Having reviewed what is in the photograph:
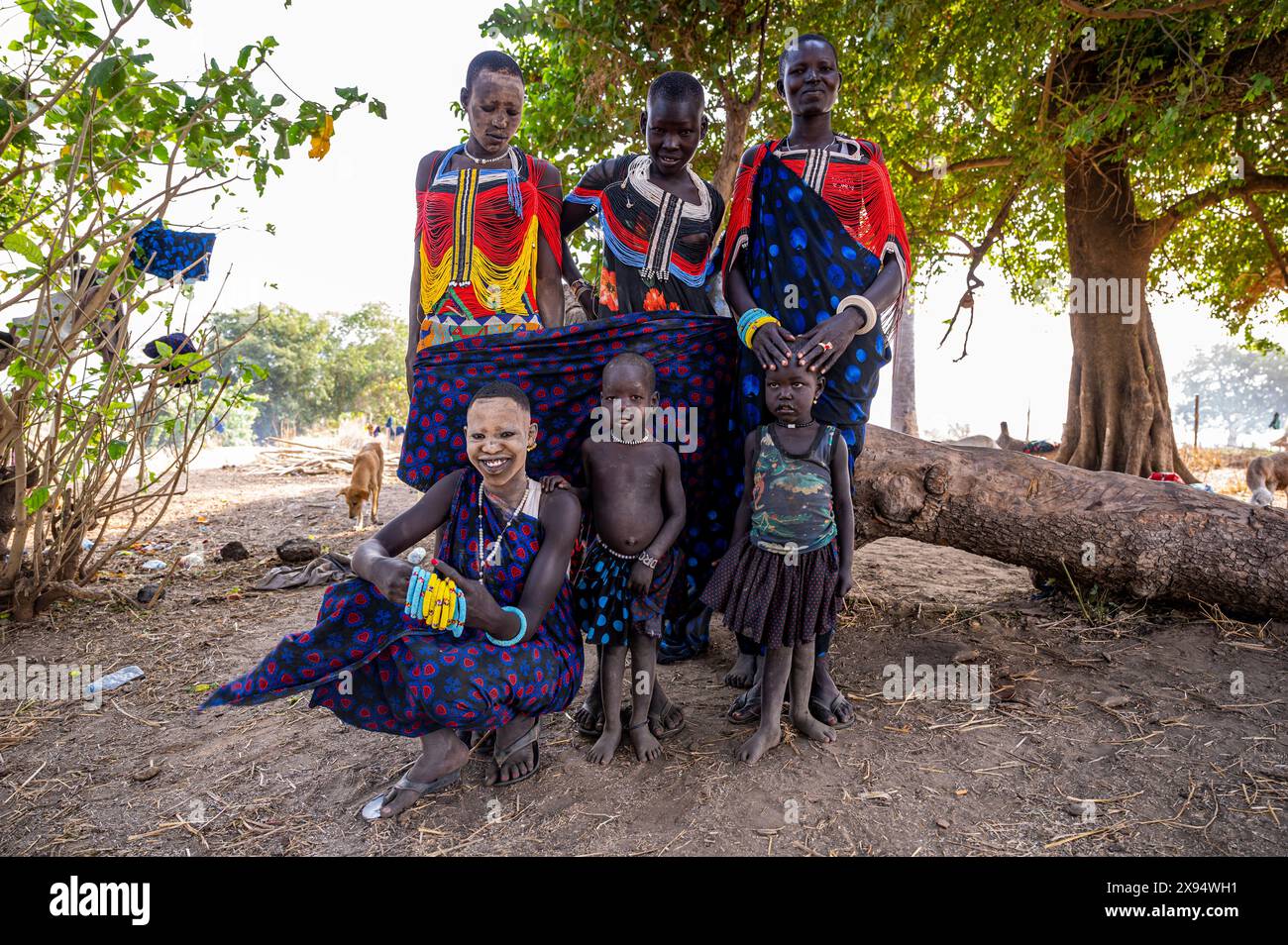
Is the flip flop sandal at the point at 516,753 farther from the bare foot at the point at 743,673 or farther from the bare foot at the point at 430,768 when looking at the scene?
the bare foot at the point at 743,673

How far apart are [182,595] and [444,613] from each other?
393 centimetres

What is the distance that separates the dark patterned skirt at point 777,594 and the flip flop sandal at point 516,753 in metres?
0.82

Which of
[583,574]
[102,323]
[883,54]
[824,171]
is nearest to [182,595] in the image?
[102,323]

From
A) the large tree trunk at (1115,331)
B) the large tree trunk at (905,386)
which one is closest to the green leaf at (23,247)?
the large tree trunk at (1115,331)

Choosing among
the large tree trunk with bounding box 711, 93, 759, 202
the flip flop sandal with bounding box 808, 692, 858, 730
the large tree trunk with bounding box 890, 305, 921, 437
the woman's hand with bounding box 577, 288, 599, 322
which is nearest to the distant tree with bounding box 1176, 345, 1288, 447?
the large tree trunk with bounding box 890, 305, 921, 437

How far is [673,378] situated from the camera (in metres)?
3.04

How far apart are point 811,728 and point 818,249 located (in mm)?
1908

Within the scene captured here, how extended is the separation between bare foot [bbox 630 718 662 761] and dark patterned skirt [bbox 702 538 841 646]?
0.51m

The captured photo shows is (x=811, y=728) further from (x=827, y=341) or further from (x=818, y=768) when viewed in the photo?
(x=827, y=341)

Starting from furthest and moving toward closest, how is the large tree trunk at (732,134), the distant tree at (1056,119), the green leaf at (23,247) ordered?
the large tree trunk at (732,134) → the distant tree at (1056,119) → the green leaf at (23,247)

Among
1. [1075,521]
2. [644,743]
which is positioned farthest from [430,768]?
[1075,521]

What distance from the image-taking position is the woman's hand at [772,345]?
104 inches

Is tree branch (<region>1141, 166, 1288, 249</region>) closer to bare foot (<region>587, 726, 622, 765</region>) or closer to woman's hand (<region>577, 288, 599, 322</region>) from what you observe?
woman's hand (<region>577, 288, 599, 322</region>)

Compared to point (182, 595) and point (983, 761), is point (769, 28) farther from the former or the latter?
point (182, 595)
